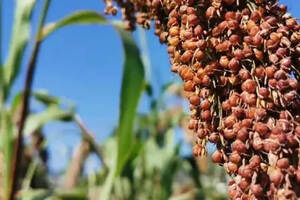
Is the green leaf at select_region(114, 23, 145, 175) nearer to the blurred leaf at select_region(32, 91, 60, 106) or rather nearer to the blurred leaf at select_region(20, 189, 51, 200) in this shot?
the blurred leaf at select_region(20, 189, 51, 200)

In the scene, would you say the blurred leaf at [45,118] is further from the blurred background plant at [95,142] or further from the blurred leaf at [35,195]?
the blurred leaf at [35,195]

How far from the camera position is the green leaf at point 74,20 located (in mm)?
2312

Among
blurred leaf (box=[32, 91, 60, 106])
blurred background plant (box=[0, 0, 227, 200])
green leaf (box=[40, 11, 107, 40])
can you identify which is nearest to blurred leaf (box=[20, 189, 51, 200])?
blurred background plant (box=[0, 0, 227, 200])

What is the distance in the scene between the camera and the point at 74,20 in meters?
2.33

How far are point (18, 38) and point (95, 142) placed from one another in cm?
108

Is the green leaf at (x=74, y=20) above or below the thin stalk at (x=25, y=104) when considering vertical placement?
above

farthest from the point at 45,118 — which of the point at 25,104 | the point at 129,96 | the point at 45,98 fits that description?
the point at 129,96

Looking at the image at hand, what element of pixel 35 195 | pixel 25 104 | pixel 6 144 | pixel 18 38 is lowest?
pixel 35 195

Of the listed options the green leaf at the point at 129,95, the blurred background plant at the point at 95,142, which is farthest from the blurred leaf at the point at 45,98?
the green leaf at the point at 129,95

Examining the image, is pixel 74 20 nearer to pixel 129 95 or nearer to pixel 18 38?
pixel 18 38

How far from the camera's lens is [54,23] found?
2348 millimetres

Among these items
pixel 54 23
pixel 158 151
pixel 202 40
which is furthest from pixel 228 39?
pixel 158 151

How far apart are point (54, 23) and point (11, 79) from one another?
0.97 feet

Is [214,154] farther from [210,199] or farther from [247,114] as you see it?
[210,199]
